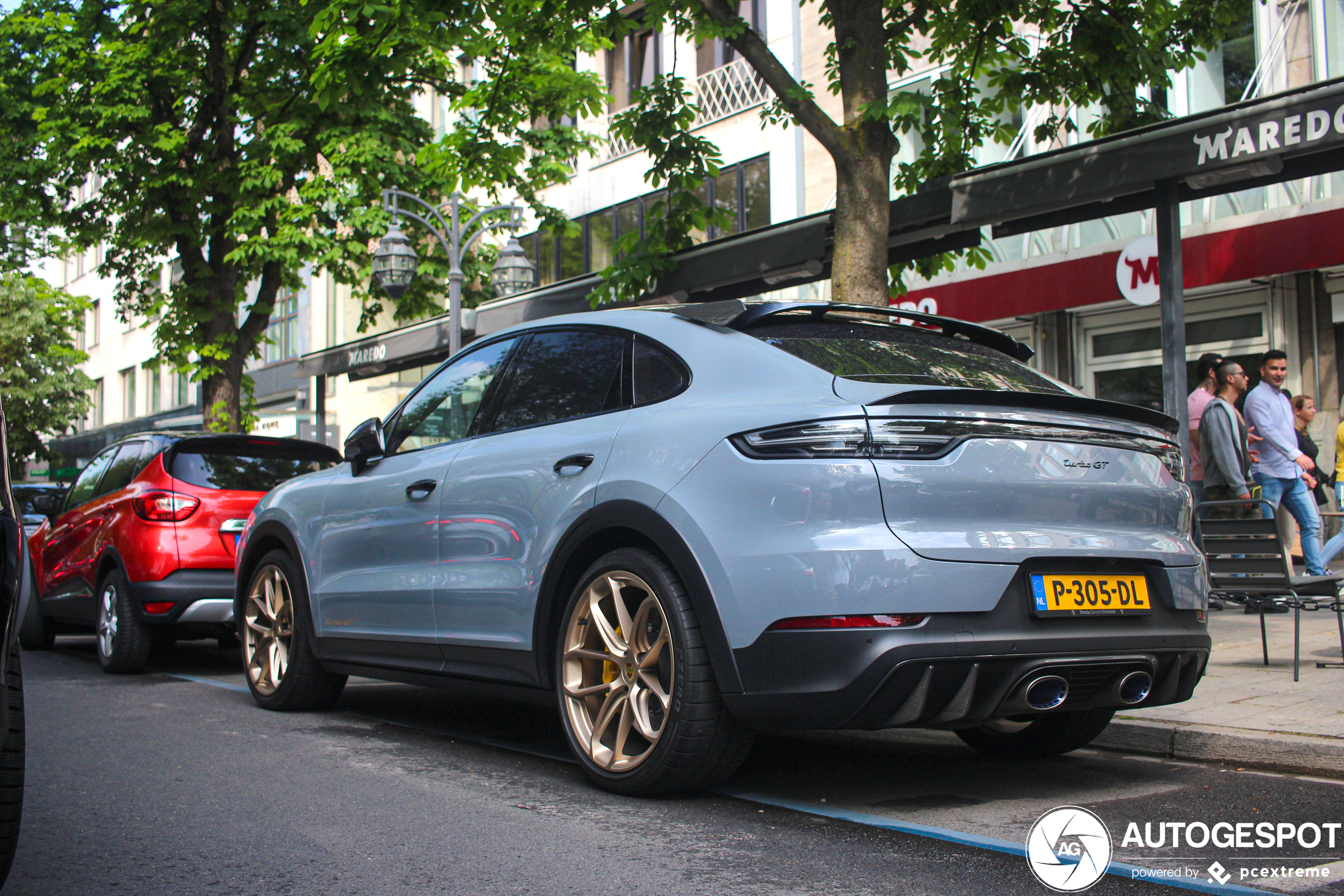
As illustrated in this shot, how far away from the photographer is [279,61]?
1819cm

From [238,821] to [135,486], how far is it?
5.41m

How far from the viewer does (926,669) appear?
12.2ft

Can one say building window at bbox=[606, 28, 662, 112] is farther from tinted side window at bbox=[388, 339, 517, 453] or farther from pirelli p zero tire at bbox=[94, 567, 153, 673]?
tinted side window at bbox=[388, 339, 517, 453]

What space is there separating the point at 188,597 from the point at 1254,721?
6.39 meters

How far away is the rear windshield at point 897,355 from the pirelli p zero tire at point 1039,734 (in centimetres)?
129

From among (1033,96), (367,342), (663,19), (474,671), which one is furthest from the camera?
(367,342)

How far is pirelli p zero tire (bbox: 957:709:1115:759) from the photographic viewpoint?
4.89 m

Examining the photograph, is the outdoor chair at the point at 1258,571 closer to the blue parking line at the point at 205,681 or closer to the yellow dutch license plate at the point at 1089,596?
the yellow dutch license plate at the point at 1089,596

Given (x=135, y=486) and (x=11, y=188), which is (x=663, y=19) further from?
(x=11, y=188)

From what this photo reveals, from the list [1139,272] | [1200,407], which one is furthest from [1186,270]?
[1200,407]

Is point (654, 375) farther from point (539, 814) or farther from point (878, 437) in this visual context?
point (539, 814)

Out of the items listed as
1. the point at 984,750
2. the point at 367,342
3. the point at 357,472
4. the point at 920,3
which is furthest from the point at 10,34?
the point at 984,750

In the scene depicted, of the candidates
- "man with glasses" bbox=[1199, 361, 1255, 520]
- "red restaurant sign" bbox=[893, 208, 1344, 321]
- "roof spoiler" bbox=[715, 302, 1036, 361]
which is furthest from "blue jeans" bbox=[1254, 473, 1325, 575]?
"roof spoiler" bbox=[715, 302, 1036, 361]

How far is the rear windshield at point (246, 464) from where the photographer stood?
8.85m
